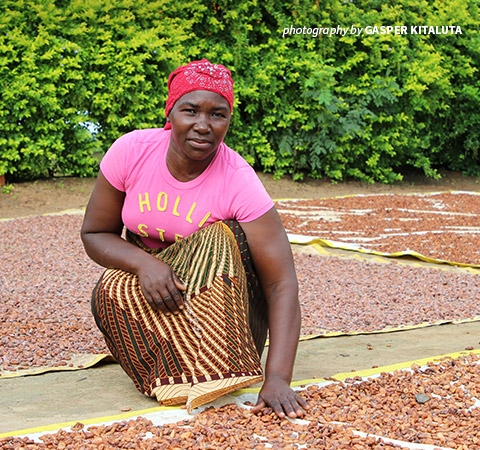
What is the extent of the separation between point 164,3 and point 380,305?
682 cm

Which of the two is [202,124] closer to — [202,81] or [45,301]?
[202,81]

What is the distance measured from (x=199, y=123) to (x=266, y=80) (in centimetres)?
816

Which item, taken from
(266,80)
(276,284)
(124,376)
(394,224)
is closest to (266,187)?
(266,80)

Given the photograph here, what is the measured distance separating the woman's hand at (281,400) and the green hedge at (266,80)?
702 cm

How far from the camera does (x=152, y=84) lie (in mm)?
9852

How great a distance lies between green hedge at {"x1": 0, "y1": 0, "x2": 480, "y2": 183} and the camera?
877 centimetres

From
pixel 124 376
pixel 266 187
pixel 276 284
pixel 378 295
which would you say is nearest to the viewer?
pixel 276 284

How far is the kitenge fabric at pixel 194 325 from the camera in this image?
95.7 inches

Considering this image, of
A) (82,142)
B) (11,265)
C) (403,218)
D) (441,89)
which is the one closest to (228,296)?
(11,265)

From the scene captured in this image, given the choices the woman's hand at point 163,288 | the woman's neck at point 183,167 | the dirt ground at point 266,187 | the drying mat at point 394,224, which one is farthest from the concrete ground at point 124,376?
the dirt ground at point 266,187

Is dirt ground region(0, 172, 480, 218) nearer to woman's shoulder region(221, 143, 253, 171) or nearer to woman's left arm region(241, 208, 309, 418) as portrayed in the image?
woman's shoulder region(221, 143, 253, 171)

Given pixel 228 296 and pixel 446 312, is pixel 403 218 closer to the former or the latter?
pixel 446 312

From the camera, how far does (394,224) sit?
820 centimetres

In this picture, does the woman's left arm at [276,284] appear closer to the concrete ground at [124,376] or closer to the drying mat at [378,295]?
the concrete ground at [124,376]
